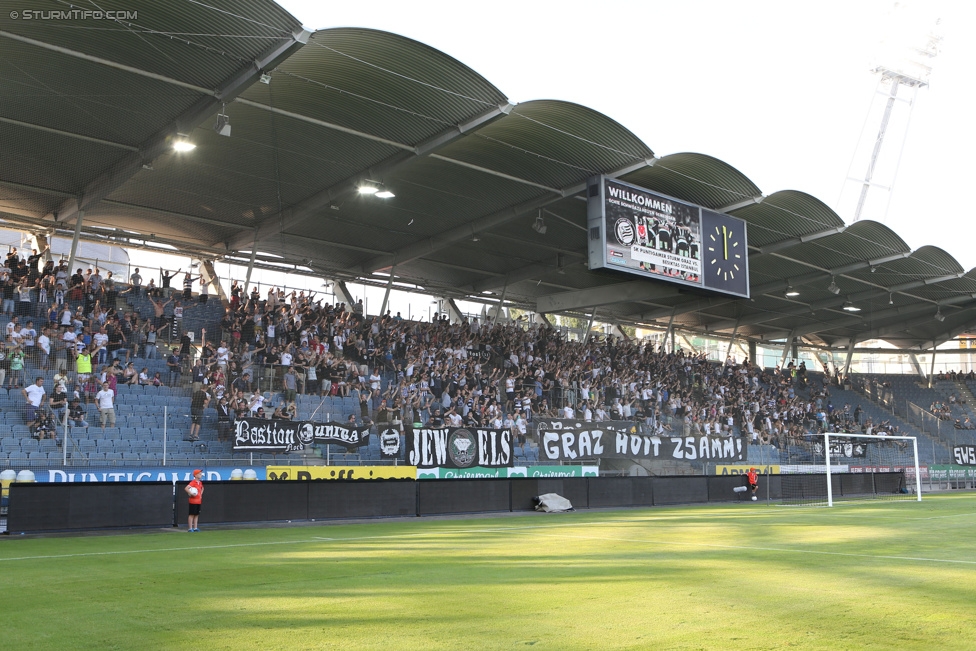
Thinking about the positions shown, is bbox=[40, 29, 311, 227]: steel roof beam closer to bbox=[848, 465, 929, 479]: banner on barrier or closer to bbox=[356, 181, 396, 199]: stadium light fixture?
bbox=[356, 181, 396, 199]: stadium light fixture

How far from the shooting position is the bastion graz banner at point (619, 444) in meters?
29.6

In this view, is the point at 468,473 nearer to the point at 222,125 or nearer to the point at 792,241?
the point at 222,125

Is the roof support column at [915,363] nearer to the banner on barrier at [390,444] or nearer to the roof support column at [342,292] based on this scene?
the roof support column at [342,292]

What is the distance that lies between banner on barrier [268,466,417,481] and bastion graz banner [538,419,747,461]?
17.3 ft

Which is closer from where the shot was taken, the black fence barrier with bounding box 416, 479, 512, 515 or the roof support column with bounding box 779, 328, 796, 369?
the black fence barrier with bounding box 416, 479, 512, 515

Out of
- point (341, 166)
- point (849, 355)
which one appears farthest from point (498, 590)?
point (849, 355)

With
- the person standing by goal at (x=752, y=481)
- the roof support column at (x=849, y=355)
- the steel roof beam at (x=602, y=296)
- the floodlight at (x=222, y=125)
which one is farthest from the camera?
the roof support column at (x=849, y=355)

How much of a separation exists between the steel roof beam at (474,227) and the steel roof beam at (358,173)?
18.2 ft

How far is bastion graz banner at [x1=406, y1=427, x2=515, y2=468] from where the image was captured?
2669 cm

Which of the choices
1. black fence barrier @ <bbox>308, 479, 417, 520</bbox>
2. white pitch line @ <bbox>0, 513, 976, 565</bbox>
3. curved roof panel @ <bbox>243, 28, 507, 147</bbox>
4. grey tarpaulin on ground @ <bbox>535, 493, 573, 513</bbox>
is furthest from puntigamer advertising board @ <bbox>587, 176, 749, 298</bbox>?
white pitch line @ <bbox>0, 513, 976, 565</bbox>

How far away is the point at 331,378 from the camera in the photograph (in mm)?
29391

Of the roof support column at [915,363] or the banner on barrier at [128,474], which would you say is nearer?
the banner on barrier at [128,474]

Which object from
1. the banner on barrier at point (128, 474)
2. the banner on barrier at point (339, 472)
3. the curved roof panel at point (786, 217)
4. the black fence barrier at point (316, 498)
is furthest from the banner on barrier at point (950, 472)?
the banner on barrier at point (128, 474)

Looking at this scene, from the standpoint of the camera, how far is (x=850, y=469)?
130 feet
